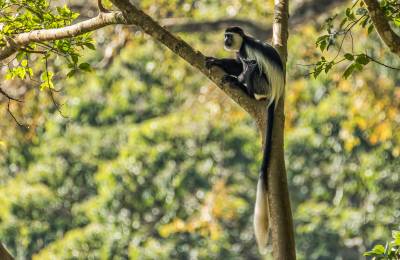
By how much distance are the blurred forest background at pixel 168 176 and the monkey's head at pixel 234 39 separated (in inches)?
229

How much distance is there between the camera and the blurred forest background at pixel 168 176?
40.2 feet

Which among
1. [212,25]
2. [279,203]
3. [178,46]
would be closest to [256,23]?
[212,25]

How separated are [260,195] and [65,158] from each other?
1234cm

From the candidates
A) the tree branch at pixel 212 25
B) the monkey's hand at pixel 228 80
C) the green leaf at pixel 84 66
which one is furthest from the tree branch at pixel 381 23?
the tree branch at pixel 212 25

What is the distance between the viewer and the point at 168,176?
45.3 feet

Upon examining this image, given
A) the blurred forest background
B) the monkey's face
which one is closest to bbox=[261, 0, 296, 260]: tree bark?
the monkey's face

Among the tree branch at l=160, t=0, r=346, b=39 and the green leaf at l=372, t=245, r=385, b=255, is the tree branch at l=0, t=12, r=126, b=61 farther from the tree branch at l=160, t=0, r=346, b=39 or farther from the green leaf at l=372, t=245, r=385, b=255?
the tree branch at l=160, t=0, r=346, b=39

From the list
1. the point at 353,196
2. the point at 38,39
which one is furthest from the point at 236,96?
the point at 353,196

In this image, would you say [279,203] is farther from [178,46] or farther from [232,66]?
[232,66]

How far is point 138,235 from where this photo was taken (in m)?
13.3

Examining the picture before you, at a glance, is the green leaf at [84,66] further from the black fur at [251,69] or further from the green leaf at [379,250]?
the green leaf at [379,250]

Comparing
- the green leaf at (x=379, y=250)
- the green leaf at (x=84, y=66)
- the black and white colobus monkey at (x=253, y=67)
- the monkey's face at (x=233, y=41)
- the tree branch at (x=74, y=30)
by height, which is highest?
the monkey's face at (x=233, y=41)

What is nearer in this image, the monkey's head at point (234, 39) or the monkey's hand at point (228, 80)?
the monkey's hand at point (228, 80)

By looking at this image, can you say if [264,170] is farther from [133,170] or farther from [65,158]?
[65,158]
